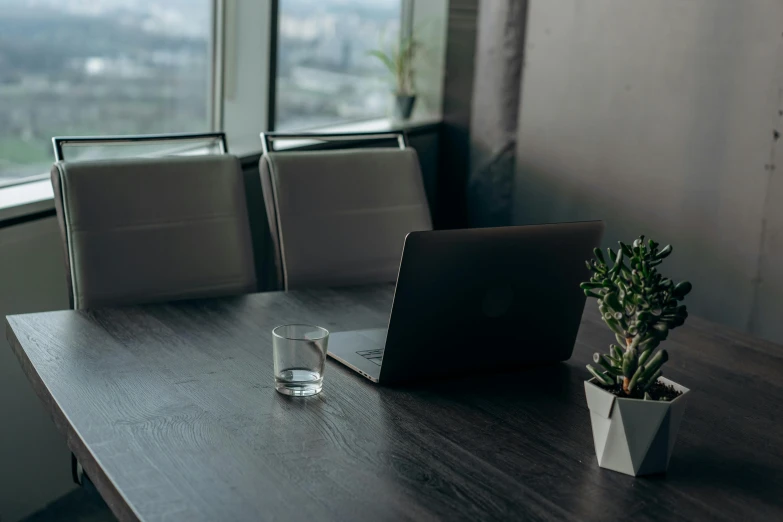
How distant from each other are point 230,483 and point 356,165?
4.27 ft

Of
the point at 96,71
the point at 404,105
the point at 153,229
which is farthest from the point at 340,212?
the point at 404,105

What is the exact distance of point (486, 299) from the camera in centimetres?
143

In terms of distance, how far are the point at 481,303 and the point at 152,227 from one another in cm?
88

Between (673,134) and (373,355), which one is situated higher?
(673,134)

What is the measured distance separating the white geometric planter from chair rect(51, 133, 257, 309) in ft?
3.69

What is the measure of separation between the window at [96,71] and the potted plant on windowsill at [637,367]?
1.92 m

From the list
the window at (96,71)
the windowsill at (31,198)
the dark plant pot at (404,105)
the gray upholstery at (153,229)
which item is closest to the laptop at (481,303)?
the gray upholstery at (153,229)

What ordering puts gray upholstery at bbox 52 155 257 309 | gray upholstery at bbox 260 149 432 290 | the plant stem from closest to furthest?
the plant stem < gray upholstery at bbox 52 155 257 309 < gray upholstery at bbox 260 149 432 290

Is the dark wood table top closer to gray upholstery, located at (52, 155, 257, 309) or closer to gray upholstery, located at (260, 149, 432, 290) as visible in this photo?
gray upholstery, located at (52, 155, 257, 309)

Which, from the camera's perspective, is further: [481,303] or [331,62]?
[331,62]

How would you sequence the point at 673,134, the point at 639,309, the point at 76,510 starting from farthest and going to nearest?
1. the point at 673,134
2. the point at 76,510
3. the point at 639,309

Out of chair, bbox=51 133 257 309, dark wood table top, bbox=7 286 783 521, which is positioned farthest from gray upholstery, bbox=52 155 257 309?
dark wood table top, bbox=7 286 783 521

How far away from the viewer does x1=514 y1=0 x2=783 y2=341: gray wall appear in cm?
307

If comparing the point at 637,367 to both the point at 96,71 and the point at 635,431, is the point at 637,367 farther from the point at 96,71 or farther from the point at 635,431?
the point at 96,71
